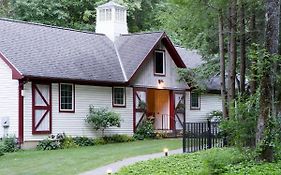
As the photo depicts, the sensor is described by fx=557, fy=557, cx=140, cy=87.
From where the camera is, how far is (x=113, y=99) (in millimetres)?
24422

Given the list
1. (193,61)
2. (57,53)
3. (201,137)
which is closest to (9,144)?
(57,53)

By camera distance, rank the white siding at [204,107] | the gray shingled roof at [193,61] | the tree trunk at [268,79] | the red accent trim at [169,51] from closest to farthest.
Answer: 1. the tree trunk at [268,79]
2. the red accent trim at [169,51]
3. the white siding at [204,107]
4. the gray shingled roof at [193,61]

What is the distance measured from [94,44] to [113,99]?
306 centimetres

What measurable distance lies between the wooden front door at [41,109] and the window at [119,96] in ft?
12.3

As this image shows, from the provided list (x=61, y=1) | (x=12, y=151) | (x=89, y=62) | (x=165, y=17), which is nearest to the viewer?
(x=165, y=17)

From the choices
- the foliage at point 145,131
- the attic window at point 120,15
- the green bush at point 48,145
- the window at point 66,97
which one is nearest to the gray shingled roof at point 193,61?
the attic window at point 120,15

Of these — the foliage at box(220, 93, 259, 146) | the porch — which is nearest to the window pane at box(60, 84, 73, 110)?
the porch

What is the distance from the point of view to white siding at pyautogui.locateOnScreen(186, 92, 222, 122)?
28406mm

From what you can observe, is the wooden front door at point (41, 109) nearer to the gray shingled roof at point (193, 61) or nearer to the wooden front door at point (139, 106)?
the wooden front door at point (139, 106)

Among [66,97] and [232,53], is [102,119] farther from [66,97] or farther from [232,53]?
[232,53]

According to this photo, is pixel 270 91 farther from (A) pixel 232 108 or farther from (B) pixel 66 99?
(B) pixel 66 99

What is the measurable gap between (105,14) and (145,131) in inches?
268

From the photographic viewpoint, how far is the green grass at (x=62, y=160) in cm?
1429

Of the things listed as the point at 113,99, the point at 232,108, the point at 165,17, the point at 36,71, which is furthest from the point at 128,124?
the point at 232,108
